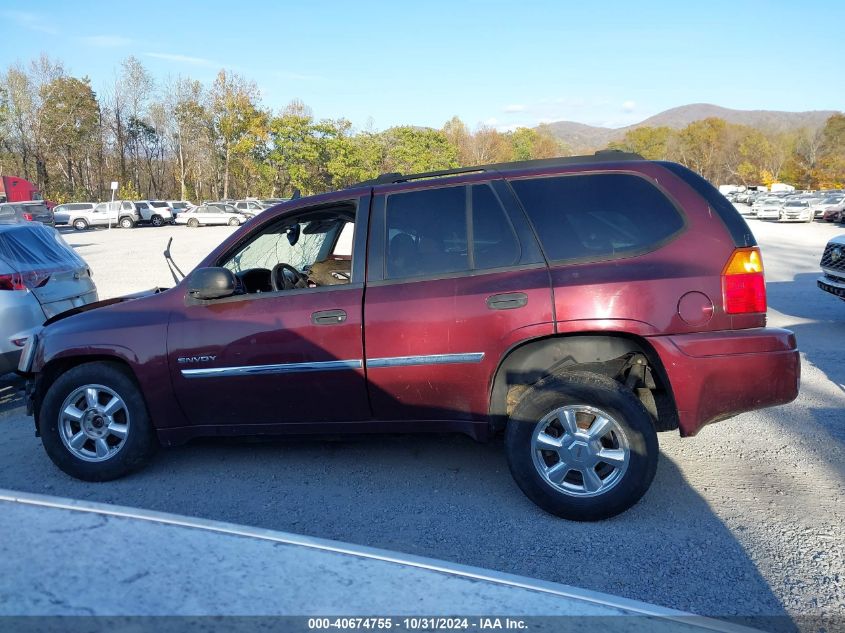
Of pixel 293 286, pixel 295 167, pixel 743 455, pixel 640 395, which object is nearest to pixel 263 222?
pixel 293 286

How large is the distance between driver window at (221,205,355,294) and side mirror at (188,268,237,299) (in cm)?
29

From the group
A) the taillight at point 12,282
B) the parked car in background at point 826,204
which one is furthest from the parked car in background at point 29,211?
the parked car in background at point 826,204

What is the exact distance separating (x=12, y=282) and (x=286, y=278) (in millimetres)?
3240

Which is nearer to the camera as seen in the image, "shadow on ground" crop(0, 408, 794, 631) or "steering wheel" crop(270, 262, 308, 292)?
"shadow on ground" crop(0, 408, 794, 631)

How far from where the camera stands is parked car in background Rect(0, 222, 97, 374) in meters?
6.05

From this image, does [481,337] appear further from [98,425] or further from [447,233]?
[98,425]

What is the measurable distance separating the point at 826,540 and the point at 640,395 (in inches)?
44.9

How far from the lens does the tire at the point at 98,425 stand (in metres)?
4.30

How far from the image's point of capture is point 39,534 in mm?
2115

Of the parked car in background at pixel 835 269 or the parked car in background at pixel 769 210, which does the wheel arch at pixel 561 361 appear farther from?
the parked car in background at pixel 769 210

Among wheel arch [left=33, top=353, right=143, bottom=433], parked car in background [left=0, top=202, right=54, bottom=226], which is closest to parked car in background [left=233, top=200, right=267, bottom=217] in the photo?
parked car in background [left=0, top=202, right=54, bottom=226]

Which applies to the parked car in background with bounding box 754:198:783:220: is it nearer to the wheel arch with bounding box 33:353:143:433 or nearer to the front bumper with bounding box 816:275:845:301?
the front bumper with bounding box 816:275:845:301

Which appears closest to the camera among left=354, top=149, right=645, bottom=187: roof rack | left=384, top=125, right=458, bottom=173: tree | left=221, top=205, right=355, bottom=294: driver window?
left=354, top=149, right=645, bottom=187: roof rack

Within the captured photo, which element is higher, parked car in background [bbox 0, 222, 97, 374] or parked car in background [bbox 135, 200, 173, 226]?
parked car in background [bbox 135, 200, 173, 226]
